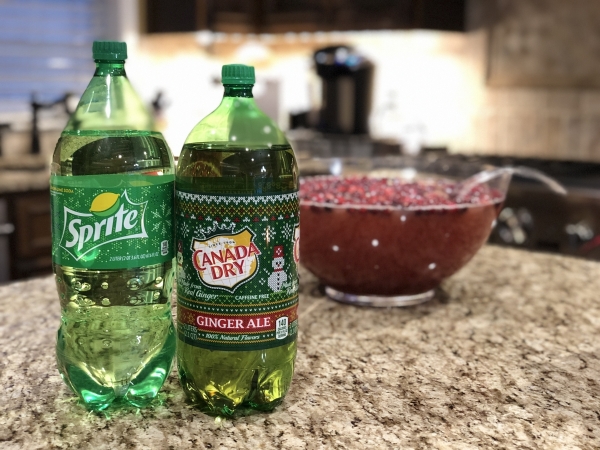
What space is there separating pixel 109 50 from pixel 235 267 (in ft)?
0.80

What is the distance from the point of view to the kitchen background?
3.06 metres

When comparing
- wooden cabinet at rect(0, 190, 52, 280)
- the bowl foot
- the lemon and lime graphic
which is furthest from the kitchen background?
the lemon and lime graphic

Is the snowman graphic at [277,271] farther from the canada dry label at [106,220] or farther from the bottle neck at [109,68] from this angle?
the bottle neck at [109,68]

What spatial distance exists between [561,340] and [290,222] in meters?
0.48

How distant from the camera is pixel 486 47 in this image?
339 centimetres

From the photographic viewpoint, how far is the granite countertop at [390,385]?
64cm

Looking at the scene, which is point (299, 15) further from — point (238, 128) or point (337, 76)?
point (238, 128)

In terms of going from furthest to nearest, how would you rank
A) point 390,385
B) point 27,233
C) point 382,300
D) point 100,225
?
point 27,233 → point 382,300 → point 390,385 → point 100,225

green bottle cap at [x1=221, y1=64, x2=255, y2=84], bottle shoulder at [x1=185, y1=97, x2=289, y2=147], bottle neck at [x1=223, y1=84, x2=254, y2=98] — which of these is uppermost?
green bottle cap at [x1=221, y1=64, x2=255, y2=84]

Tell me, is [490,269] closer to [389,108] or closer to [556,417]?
[556,417]

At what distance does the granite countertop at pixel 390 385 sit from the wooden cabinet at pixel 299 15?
251 centimetres

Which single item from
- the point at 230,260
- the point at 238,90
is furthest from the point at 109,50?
the point at 230,260

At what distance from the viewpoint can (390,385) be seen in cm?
76

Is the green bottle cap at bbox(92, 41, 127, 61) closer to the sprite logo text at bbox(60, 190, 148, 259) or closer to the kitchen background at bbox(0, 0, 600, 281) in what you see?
the sprite logo text at bbox(60, 190, 148, 259)
